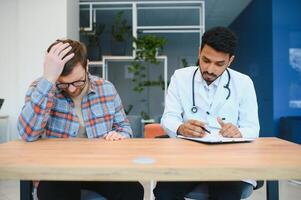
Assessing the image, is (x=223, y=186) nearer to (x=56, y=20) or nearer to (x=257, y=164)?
(x=257, y=164)

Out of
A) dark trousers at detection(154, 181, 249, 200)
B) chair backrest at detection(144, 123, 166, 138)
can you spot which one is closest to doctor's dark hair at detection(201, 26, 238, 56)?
dark trousers at detection(154, 181, 249, 200)

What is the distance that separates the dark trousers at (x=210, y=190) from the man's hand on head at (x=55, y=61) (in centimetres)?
62

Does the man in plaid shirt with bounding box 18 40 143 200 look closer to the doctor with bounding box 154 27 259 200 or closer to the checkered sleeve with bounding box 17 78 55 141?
the checkered sleeve with bounding box 17 78 55 141

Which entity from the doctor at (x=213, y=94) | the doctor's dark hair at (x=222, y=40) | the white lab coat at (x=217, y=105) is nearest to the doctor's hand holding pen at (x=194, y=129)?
the doctor at (x=213, y=94)

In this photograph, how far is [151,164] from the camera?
0.79m

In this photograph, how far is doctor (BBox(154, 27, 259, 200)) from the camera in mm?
1529

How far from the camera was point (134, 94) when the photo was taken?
25.9 ft


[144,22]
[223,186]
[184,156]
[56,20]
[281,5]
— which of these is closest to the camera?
[184,156]

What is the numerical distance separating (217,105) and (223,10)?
4979mm

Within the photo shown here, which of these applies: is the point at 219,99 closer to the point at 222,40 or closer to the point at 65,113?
the point at 222,40

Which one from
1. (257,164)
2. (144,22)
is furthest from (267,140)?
(144,22)

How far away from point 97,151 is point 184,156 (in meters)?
0.28

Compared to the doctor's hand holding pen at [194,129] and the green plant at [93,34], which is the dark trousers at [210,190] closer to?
the doctor's hand holding pen at [194,129]

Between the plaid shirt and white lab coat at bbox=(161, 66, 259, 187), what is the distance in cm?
28
